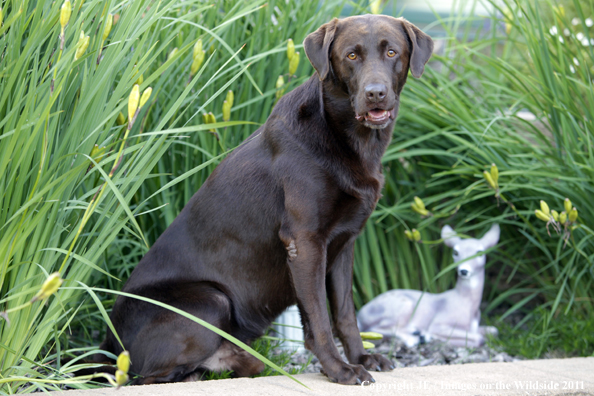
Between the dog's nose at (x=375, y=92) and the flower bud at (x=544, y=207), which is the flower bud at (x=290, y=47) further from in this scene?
the flower bud at (x=544, y=207)

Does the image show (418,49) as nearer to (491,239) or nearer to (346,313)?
(346,313)

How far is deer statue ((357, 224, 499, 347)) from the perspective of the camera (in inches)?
104

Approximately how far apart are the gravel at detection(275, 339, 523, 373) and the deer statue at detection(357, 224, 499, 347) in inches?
1.5

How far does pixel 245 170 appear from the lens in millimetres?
2023

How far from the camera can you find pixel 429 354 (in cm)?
263

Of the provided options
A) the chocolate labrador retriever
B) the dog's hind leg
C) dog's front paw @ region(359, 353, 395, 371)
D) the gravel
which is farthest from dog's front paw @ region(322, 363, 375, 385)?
the gravel

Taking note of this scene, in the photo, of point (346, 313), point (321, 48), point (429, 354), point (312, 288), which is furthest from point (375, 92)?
point (429, 354)

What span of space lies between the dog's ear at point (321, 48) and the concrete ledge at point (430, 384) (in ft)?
3.28

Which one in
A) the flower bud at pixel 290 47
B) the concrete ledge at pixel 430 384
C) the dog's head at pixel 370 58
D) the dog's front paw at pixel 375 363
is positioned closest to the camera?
the concrete ledge at pixel 430 384

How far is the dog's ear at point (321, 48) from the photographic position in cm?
192

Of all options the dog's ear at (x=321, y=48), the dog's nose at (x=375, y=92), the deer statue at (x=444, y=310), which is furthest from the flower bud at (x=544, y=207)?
the dog's ear at (x=321, y=48)

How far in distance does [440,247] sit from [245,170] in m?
1.54

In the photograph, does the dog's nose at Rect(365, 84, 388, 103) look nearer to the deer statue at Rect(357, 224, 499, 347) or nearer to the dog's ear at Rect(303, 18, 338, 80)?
the dog's ear at Rect(303, 18, 338, 80)

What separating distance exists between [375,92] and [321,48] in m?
0.30
